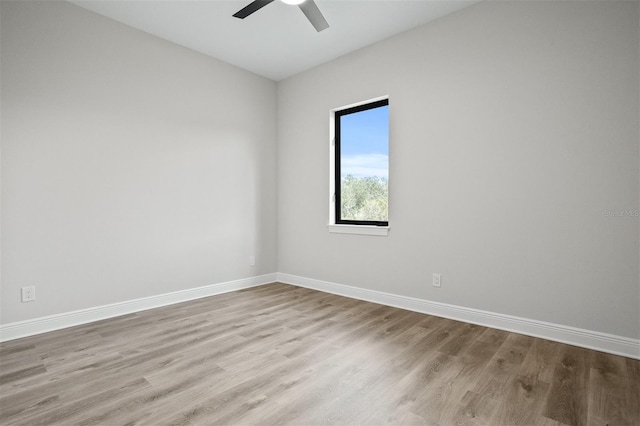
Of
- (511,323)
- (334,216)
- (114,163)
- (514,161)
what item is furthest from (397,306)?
(114,163)

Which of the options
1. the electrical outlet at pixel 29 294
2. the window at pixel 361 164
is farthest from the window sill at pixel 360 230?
the electrical outlet at pixel 29 294

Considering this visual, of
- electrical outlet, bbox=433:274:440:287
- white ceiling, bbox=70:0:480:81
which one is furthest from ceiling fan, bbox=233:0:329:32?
electrical outlet, bbox=433:274:440:287

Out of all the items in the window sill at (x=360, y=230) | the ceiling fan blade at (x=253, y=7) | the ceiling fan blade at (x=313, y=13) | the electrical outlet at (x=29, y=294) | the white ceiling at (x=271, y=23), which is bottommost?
the electrical outlet at (x=29, y=294)

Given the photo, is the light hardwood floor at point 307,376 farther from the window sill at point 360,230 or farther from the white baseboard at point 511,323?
the window sill at point 360,230

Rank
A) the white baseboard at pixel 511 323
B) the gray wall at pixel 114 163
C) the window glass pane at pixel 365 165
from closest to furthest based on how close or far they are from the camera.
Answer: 1. the white baseboard at pixel 511 323
2. the gray wall at pixel 114 163
3. the window glass pane at pixel 365 165

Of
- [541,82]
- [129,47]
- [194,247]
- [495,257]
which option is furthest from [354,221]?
[129,47]

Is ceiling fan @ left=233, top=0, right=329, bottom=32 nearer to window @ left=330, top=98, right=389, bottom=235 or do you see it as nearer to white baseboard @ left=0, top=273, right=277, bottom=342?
window @ left=330, top=98, right=389, bottom=235

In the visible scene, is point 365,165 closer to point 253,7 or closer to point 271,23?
point 271,23

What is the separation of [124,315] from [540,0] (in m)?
4.39

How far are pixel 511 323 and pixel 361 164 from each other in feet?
7.09

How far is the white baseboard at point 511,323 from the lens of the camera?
2199 mm

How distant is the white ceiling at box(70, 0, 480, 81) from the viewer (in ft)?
9.25

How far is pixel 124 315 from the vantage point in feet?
9.95

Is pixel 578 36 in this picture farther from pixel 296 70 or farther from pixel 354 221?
pixel 296 70
